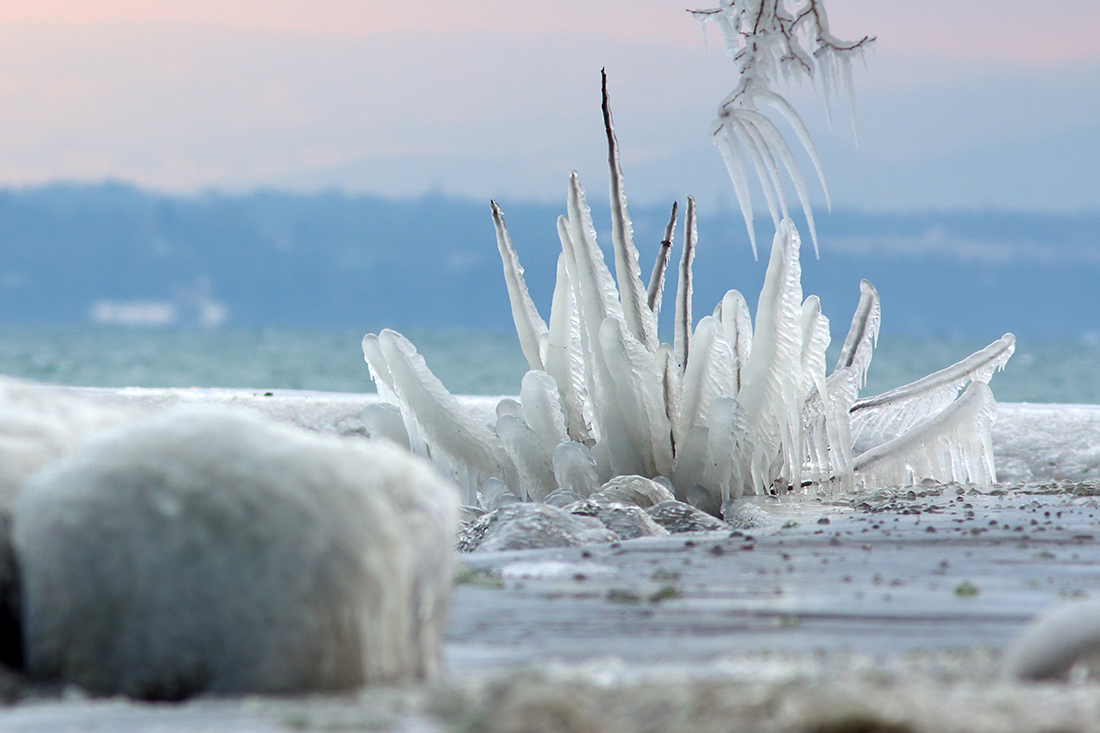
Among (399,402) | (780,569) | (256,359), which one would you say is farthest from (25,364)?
(780,569)

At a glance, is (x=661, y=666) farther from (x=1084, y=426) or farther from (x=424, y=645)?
(x=1084, y=426)

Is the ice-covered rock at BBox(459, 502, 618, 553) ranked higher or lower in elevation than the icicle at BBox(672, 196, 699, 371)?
lower

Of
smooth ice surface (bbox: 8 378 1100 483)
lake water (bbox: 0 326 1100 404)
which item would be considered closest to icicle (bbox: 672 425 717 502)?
smooth ice surface (bbox: 8 378 1100 483)

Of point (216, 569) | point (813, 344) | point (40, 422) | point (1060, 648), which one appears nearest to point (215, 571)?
point (216, 569)

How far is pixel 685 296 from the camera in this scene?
15.4 feet

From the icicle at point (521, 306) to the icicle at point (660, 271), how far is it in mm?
462

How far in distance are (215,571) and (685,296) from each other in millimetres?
3365

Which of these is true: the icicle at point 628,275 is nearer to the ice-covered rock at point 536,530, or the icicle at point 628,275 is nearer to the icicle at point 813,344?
the icicle at point 813,344

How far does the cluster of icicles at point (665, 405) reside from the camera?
13.9ft

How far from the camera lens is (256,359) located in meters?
31.1

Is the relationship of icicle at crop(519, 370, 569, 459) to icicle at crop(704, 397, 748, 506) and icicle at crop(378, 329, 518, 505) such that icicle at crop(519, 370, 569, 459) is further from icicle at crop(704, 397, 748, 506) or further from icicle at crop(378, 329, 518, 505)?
icicle at crop(704, 397, 748, 506)

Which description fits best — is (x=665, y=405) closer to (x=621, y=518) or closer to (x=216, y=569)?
(x=621, y=518)

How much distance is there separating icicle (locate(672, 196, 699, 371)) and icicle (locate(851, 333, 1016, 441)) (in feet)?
2.62

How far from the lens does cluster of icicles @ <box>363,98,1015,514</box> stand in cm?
423
